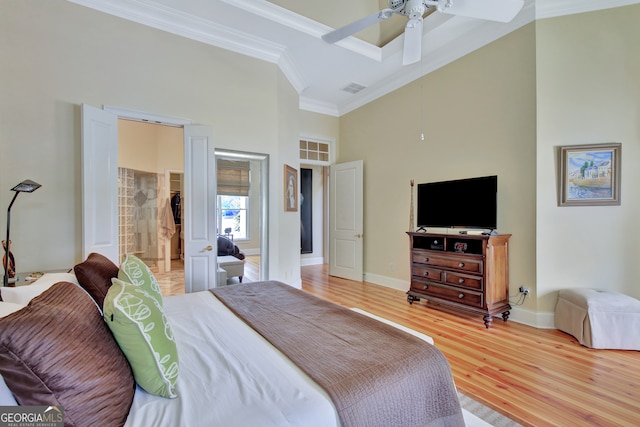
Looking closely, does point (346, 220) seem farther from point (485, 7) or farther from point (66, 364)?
point (66, 364)

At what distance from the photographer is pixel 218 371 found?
3.85 feet

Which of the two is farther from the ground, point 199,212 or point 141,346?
point 199,212

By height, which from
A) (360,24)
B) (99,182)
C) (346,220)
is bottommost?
(346,220)

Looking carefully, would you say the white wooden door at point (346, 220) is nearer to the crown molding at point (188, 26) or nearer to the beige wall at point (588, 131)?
the crown molding at point (188, 26)

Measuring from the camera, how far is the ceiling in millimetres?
3012

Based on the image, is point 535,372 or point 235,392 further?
point 535,372

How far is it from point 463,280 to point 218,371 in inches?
118

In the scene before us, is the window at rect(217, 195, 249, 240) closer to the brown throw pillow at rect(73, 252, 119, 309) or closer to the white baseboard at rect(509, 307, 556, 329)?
the brown throw pillow at rect(73, 252, 119, 309)

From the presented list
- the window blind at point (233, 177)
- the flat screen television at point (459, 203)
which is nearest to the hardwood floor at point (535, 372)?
the flat screen television at point (459, 203)

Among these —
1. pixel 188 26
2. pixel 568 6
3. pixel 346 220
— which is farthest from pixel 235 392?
pixel 346 220

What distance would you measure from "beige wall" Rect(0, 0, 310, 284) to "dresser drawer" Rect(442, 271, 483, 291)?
10.4 ft

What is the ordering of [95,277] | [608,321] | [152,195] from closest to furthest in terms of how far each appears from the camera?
[95,277] < [608,321] < [152,195]

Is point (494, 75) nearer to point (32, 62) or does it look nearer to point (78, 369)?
point (78, 369)

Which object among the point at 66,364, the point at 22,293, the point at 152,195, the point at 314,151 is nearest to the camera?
the point at 66,364
